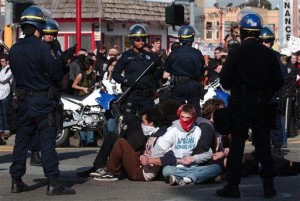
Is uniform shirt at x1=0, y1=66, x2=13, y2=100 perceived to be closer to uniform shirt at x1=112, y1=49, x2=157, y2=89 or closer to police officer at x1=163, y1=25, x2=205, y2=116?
uniform shirt at x1=112, y1=49, x2=157, y2=89

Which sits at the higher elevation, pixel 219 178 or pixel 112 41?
pixel 112 41

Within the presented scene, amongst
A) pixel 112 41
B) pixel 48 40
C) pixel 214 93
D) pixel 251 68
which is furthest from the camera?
pixel 112 41

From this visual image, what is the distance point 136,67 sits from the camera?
47.3 ft

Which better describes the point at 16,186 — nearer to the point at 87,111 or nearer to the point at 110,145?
the point at 110,145

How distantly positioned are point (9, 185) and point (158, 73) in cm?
396

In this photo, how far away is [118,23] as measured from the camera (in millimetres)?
35031

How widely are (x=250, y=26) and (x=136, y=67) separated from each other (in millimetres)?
4283

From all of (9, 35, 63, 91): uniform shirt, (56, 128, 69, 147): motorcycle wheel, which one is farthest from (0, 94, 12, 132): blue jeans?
(9, 35, 63, 91): uniform shirt

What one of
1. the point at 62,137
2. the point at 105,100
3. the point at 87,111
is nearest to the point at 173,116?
the point at 62,137

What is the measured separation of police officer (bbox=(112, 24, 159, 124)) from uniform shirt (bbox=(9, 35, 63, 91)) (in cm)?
375

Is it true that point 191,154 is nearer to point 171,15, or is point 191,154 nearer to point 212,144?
point 212,144

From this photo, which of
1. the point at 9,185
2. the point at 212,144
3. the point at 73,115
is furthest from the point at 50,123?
the point at 73,115

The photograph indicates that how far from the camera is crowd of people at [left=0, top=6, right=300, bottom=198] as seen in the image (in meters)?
10.2

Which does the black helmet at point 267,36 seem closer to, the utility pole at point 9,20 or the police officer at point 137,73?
the police officer at point 137,73
